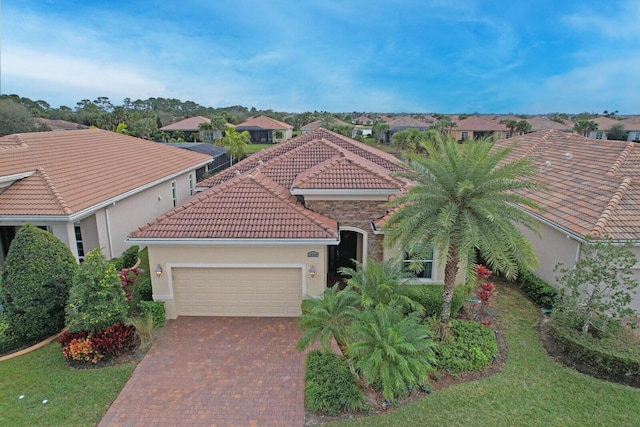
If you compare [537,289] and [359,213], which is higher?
[359,213]

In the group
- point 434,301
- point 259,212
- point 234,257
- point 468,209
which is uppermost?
point 468,209

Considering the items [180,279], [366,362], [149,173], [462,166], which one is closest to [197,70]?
[149,173]

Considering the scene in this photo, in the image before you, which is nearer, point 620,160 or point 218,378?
point 218,378

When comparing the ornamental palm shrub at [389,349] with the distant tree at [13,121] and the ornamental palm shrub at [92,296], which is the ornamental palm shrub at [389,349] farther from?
the distant tree at [13,121]

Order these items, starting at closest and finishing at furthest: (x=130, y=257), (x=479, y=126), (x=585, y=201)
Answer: (x=585, y=201), (x=130, y=257), (x=479, y=126)

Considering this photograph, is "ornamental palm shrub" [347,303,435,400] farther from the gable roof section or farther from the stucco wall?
the gable roof section

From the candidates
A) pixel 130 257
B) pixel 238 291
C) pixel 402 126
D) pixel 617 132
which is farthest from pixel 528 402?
pixel 617 132

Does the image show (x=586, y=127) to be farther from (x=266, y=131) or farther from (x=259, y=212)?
(x=259, y=212)

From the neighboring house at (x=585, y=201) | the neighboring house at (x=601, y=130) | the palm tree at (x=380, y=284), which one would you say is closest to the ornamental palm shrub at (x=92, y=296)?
the palm tree at (x=380, y=284)
